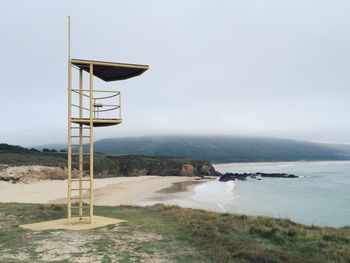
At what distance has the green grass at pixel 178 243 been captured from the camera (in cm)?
904

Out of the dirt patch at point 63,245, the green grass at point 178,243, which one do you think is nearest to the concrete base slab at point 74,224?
the green grass at point 178,243

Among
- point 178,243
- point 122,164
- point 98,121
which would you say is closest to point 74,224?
point 98,121

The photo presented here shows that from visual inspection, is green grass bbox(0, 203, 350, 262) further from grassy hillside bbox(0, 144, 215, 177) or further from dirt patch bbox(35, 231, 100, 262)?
grassy hillside bbox(0, 144, 215, 177)

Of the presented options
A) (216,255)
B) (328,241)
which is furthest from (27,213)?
(328,241)

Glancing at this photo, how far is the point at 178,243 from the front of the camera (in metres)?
10.5

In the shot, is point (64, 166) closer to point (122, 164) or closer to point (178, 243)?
point (122, 164)

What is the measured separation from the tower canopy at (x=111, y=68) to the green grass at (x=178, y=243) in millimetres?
5298

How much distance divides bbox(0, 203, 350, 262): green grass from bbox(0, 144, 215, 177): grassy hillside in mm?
44441

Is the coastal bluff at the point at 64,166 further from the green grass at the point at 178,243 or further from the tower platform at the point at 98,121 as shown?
the green grass at the point at 178,243

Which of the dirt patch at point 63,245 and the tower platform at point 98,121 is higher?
the tower platform at point 98,121

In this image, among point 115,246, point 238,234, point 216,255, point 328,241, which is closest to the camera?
point 216,255

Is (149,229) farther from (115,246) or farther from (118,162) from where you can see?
(118,162)

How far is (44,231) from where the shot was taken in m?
12.3

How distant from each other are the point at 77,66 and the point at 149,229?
20.0 ft
